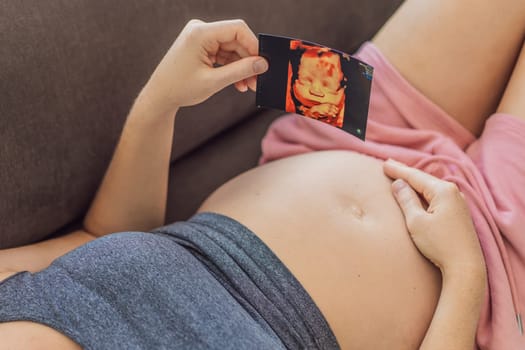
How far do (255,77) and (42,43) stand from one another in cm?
36

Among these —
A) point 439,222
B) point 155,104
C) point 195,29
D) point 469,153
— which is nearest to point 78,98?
point 155,104

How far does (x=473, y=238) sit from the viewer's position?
0.88 meters

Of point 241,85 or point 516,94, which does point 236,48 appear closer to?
point 241,85

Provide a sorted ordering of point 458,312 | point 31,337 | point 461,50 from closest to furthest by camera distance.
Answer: point 31,337
point 458,312
point 461,50

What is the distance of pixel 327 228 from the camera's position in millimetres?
899

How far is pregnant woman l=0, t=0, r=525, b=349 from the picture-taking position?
74cm

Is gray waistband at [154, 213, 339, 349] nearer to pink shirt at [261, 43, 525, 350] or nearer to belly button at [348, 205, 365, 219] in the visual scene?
belly button at [348, 205, 365, 219]

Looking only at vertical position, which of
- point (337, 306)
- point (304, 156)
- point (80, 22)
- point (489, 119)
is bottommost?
point (337, 306)

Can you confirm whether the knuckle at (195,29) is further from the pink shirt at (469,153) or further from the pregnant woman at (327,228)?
the pink shirt at (469,153)

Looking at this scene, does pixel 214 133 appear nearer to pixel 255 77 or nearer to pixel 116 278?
pixel 255 77

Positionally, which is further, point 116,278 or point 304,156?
point 304,156

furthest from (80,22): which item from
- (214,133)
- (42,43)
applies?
(214,133)

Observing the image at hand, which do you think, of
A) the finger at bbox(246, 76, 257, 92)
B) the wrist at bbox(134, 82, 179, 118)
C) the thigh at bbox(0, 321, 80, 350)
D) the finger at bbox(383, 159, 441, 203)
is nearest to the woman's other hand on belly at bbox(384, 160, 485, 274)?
the finger at bbox(383, 159, 441, 203)

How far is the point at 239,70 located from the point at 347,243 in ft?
1.11
